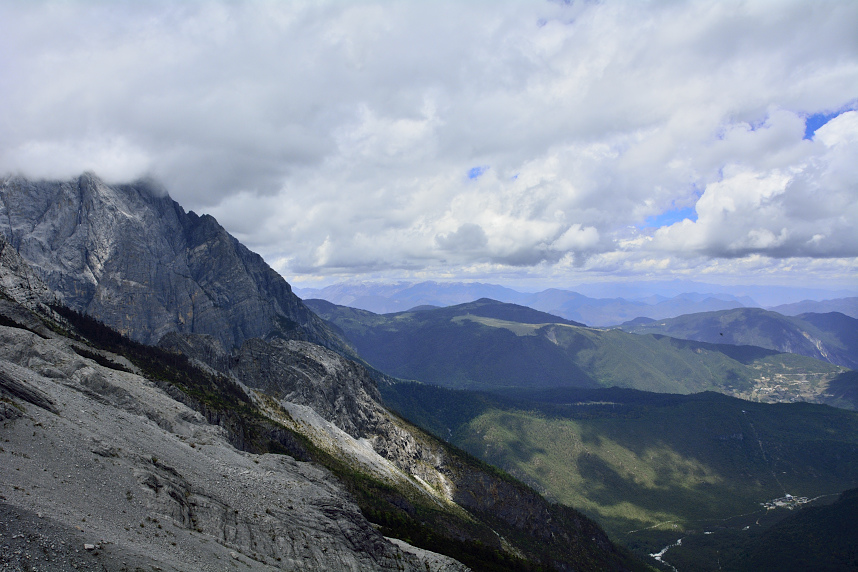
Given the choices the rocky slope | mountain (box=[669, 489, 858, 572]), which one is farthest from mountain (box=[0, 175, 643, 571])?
mountain (box=[669, 489, 858, 572])

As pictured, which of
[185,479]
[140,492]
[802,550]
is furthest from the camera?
[802,550]

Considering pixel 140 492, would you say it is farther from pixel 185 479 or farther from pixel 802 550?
pixel 802 550

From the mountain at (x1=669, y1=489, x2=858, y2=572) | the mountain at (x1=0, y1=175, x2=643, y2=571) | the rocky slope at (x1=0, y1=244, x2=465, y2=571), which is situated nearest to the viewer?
the rocky slope at (x1=0, y1=244, x2=465, y2=571)

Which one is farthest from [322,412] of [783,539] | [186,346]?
[783,539]

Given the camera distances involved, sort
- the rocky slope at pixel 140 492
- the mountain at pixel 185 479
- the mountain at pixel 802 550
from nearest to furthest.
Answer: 1. the rocky slope at pixel 140 492
2. the mountain at pixel 185 479
3. the mountain at pixel 802 550

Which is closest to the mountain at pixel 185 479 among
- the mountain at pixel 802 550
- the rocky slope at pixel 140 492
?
the rocky slope at pixel 140 492

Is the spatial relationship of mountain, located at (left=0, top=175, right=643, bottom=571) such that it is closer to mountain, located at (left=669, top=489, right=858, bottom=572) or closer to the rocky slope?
the rocky slope

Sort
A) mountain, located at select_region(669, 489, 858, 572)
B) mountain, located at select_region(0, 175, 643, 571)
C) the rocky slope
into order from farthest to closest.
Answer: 1. mountain, located at select_region(669, 489, 858, 572)
2. mountain, located at select_region(0, 175, 643, 571)
3. the rocky slope

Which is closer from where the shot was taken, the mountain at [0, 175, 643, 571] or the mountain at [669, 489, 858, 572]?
the mountain at [0, 175, 643, 571]

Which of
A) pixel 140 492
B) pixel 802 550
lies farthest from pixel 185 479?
pixel 802 550

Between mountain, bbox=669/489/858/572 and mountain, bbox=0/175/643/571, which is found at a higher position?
mountain, bbox=0/175/643/571

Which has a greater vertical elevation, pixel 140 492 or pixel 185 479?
pixel 140 492

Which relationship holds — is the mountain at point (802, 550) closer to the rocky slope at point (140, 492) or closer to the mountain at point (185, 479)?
the mountain at point (185, 479)

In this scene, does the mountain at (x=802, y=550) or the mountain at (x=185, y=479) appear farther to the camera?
the mountain at (x=802, y=550)
